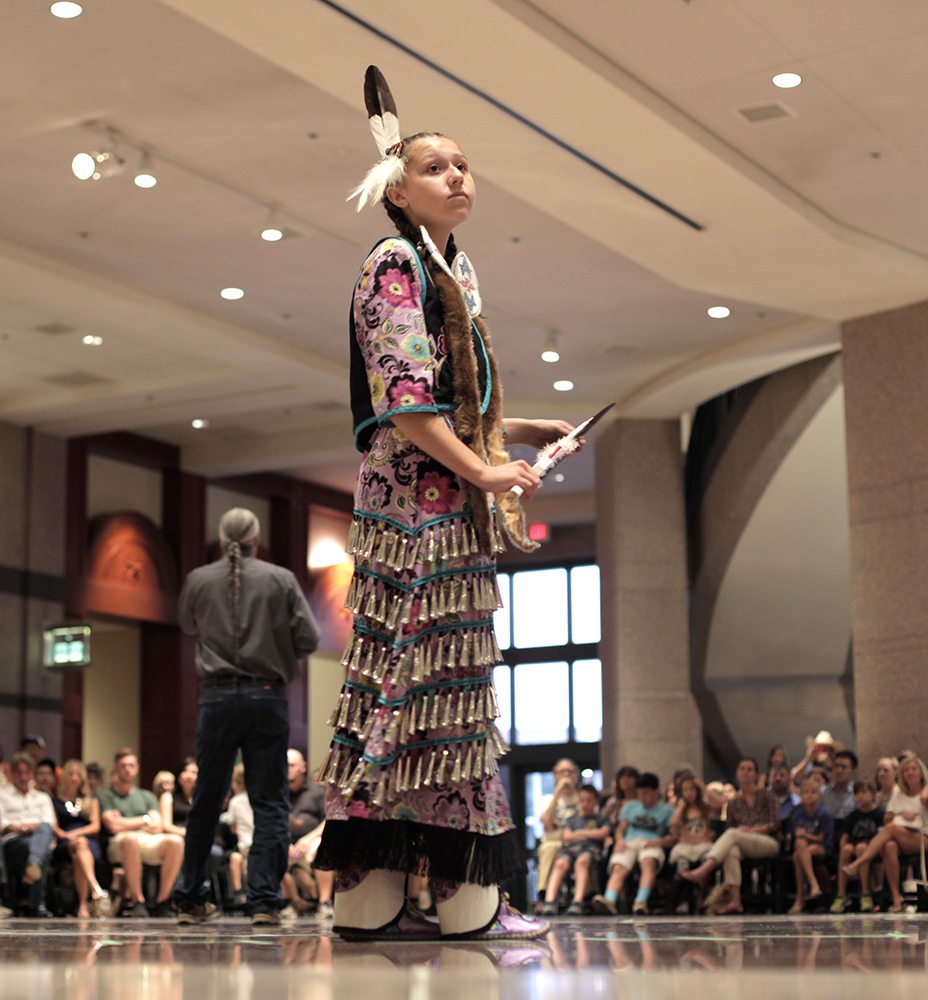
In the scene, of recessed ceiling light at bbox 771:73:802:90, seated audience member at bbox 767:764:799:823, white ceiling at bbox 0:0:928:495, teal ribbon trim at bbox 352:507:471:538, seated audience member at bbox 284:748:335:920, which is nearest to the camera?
teal ribbon trim at bbox 352:507:471:538

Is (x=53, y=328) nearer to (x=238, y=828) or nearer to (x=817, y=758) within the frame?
(x=238, y=828)

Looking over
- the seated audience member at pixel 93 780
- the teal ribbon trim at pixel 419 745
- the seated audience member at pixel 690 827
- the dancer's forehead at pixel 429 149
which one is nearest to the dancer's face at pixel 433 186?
the dancer's forehead at pixel 429 149

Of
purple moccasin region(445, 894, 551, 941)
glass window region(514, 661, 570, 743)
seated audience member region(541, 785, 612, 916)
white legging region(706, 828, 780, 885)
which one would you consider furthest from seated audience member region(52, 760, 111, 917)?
glass window region(514, 661, 570, 743)

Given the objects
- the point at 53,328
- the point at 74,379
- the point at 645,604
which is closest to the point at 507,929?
the point at 53,328

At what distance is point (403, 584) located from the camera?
10.1 feet

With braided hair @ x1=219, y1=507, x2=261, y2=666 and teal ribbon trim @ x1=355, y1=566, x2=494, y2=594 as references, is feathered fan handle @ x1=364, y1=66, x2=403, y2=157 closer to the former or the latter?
teal ribbon trim @ x1=355, y1=566, x2=494, y2=594

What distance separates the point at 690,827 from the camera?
11.9m

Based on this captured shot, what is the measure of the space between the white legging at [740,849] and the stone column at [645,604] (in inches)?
164

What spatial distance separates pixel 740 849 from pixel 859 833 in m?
0.99

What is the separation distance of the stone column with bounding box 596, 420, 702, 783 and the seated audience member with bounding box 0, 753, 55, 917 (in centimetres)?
642

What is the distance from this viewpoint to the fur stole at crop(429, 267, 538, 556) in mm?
3156

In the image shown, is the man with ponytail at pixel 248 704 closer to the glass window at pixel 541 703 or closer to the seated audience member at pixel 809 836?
the seated audience member at pixel 809 836

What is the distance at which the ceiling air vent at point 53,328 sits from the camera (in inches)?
545

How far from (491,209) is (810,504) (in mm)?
6421
